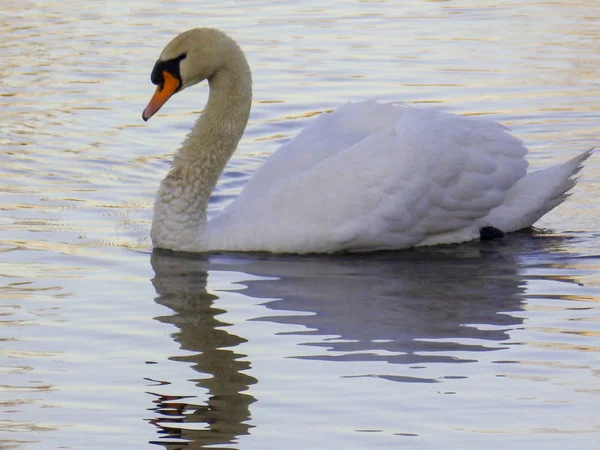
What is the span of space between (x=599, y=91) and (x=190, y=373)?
7.70 metres

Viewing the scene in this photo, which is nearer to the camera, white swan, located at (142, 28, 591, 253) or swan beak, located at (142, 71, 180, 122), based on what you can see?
white swan, located at (142, 28, 591, 253)

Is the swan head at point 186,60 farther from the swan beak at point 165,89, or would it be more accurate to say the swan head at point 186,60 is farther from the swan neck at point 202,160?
the swan neck at point 202,160

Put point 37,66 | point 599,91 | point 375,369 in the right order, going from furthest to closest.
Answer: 1. point 37,66
2. point 599,91
3. point 375,369

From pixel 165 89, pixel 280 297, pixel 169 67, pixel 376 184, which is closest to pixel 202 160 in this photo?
pixel 165 89

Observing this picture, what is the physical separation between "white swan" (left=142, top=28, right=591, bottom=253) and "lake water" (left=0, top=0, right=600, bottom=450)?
16 cm

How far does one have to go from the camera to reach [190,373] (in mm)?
6961

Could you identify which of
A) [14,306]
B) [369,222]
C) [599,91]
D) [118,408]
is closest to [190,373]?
[118,408]

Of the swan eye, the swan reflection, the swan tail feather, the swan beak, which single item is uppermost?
the swan eye

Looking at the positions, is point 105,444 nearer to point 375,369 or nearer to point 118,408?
point 118,408

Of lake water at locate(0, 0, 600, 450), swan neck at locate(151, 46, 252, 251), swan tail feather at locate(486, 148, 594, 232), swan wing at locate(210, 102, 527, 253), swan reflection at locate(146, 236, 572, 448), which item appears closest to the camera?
lake water at locate(0, 0, 600, 450)

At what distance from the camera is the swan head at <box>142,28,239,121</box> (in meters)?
9.43

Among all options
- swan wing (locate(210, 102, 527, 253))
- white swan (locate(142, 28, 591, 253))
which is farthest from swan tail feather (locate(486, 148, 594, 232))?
swan wing (locate(210, 102, 527, 253))

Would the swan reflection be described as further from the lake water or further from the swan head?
the swan head

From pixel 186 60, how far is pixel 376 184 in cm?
144
